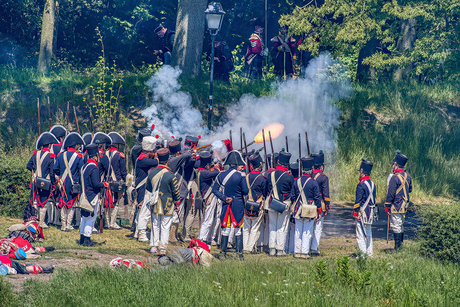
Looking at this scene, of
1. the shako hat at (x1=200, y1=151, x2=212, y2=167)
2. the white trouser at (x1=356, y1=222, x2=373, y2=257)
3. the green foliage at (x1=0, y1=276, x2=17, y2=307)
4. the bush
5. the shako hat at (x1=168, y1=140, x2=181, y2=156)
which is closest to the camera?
the green foliage at (x1=0, y1=276, x2=17, y2=307)

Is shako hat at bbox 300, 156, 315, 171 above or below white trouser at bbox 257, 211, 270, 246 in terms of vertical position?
above

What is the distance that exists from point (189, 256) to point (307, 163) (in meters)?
3.36

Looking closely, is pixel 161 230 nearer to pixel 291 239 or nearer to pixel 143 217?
pixel 143 217

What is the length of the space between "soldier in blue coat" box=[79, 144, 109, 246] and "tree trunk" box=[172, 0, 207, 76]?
1250 centimetres

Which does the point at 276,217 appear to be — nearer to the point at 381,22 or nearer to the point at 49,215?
the point at 49,215

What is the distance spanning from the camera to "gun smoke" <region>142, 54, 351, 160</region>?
20875 mm

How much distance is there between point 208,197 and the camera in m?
13.0

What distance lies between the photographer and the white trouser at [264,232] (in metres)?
12.9

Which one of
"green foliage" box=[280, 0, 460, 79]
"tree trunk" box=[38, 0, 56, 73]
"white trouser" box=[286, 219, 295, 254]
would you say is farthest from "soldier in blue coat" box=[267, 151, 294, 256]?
"tree trunk" box=[38, 0, 56, 73]

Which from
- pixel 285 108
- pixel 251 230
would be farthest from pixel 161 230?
pixel 285 108

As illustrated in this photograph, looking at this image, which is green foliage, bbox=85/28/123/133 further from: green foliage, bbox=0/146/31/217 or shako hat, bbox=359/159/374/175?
shako hat, bbox=359/159/374/175

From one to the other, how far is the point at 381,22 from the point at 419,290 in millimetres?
15847

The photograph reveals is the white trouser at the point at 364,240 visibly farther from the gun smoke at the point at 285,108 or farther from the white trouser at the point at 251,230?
the gun smoke at the point at 285,108

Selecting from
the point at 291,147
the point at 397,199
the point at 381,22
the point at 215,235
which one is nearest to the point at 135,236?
the point at 215,235
